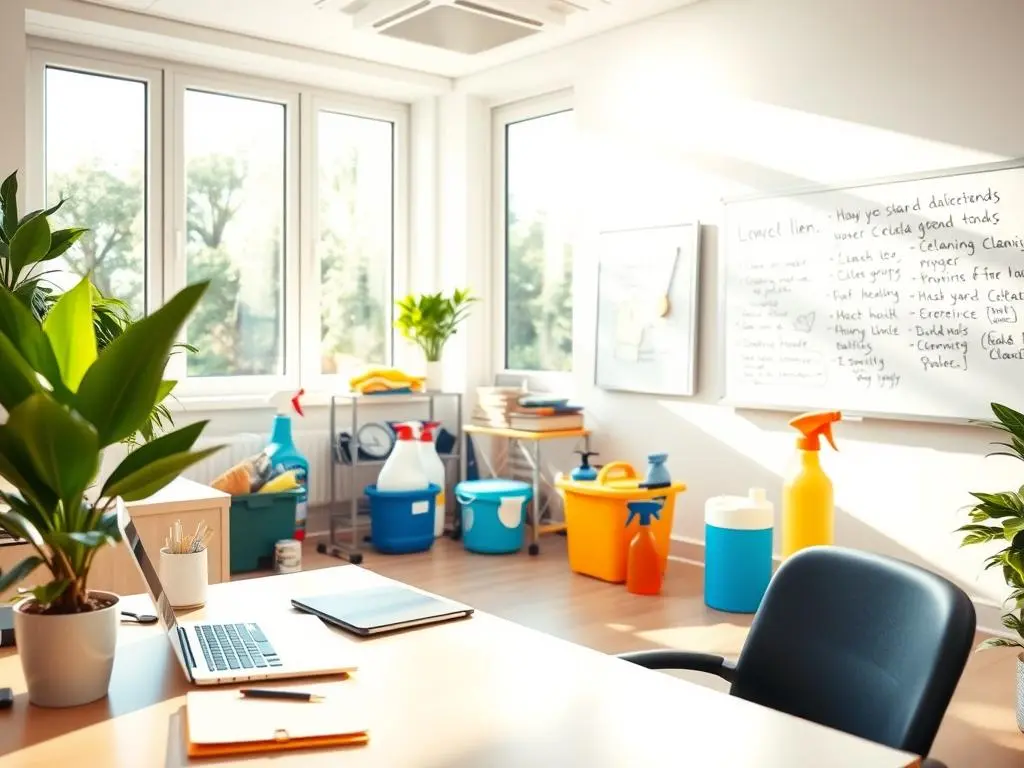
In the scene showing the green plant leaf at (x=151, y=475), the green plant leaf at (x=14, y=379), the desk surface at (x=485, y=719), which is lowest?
the desk surface at (x=485, y=719)

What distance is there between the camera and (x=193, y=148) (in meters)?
5.21

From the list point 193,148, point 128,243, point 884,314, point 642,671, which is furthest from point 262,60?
point 642,671

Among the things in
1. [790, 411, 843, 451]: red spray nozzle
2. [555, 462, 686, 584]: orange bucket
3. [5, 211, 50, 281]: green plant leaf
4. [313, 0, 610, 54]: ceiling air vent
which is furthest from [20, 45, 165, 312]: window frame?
[790, 411, 843, 451]: red spray nozzle

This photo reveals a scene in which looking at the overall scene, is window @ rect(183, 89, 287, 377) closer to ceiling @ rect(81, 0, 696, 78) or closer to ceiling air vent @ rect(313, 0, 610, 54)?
ceiling @ rect(81, 0, 696, 78)

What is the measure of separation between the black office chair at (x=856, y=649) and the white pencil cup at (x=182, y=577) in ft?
2.48

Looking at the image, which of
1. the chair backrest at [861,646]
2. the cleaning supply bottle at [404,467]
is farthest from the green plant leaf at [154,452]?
the cleaning supply bottle at [404,467]

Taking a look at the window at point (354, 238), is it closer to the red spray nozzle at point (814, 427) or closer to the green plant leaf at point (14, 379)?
the red spray nozzle at point (814, 427)

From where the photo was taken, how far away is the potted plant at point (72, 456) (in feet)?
3.82

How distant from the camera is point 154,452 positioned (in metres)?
1.27

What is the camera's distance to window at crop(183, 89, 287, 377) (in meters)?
5.24

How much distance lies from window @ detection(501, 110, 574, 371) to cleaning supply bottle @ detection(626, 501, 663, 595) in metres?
1.47

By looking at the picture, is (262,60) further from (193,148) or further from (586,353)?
(586,353)

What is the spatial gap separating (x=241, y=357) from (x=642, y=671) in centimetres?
436

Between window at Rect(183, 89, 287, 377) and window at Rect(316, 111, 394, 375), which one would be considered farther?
window at Rect(316, 111, 394, 375)
